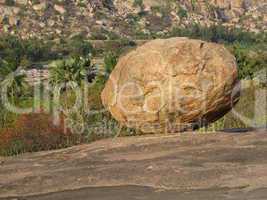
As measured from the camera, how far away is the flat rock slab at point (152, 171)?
13386 mm

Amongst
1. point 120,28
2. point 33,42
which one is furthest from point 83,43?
point 120,28

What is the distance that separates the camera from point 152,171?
1583cm

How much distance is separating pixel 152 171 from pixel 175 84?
359 cm

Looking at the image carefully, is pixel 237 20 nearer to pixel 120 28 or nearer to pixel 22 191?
pixel 120 28

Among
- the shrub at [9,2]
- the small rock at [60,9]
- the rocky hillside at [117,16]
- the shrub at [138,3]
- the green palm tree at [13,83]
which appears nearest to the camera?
the green palm tree at [13,83]

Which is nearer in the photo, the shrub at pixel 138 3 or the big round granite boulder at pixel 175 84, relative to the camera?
the big round granite boulder at pixel 175 84

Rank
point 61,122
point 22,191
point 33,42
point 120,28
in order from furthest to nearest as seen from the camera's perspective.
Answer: point 120,28 → point 33,42 → point 61,122 → point 22,191

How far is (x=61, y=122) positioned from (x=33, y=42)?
77.4 meters

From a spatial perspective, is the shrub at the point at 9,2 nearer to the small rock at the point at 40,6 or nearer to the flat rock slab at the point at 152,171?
the small rock at the point at 40,6

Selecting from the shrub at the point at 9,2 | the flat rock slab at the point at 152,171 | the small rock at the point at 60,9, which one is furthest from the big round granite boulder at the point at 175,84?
the shrub at the point at 9,2

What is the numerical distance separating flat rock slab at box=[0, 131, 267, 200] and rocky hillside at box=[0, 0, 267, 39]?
102174 millimetres

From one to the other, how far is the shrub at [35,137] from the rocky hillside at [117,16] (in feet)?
286

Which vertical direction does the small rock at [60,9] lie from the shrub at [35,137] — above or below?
above

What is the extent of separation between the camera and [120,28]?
140750 millimetres
